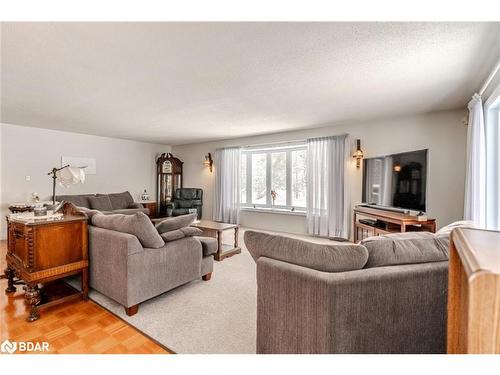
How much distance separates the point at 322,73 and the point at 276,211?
360 cm

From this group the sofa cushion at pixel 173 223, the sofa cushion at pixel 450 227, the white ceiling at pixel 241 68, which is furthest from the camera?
the sofa cushion at pixel 173 223

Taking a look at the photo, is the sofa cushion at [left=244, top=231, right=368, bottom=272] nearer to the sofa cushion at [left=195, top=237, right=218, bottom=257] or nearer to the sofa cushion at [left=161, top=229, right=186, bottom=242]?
the sofa cushion at [left=161, top=229, right=186, bottom=242]

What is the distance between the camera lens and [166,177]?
710cm

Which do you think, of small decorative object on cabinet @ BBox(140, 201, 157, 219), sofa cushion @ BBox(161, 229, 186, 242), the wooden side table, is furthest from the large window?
sofa cushion @ BBox(161, 229, 186, 242)

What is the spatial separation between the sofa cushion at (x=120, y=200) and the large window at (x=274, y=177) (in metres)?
2.86

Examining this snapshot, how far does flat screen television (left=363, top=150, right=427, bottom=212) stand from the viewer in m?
3.31

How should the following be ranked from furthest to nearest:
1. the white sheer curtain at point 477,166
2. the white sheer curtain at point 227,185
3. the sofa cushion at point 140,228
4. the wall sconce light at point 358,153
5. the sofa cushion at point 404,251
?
the white sheer curtain at point 227,185 → the wall sconce light at point 358,153 → the white sheer curtain at point 477,166 → the sofa cushion at point 140,228 → the sofa cushion at point 404,251

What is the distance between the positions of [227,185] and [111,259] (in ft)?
13.9

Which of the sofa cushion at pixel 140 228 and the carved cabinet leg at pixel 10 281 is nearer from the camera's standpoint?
the sofa cushion at pixel 140 228

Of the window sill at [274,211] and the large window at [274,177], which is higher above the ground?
the large window at [274,177]

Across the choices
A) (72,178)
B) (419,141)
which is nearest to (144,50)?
(72,178)

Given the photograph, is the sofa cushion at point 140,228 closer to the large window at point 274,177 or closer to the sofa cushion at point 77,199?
the sofa cushion at point 77,199

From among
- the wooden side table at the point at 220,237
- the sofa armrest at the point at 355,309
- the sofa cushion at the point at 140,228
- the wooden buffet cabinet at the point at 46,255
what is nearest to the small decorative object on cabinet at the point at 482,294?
the sofa armrest at the point at 355,309

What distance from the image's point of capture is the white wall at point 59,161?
4.62 metres
